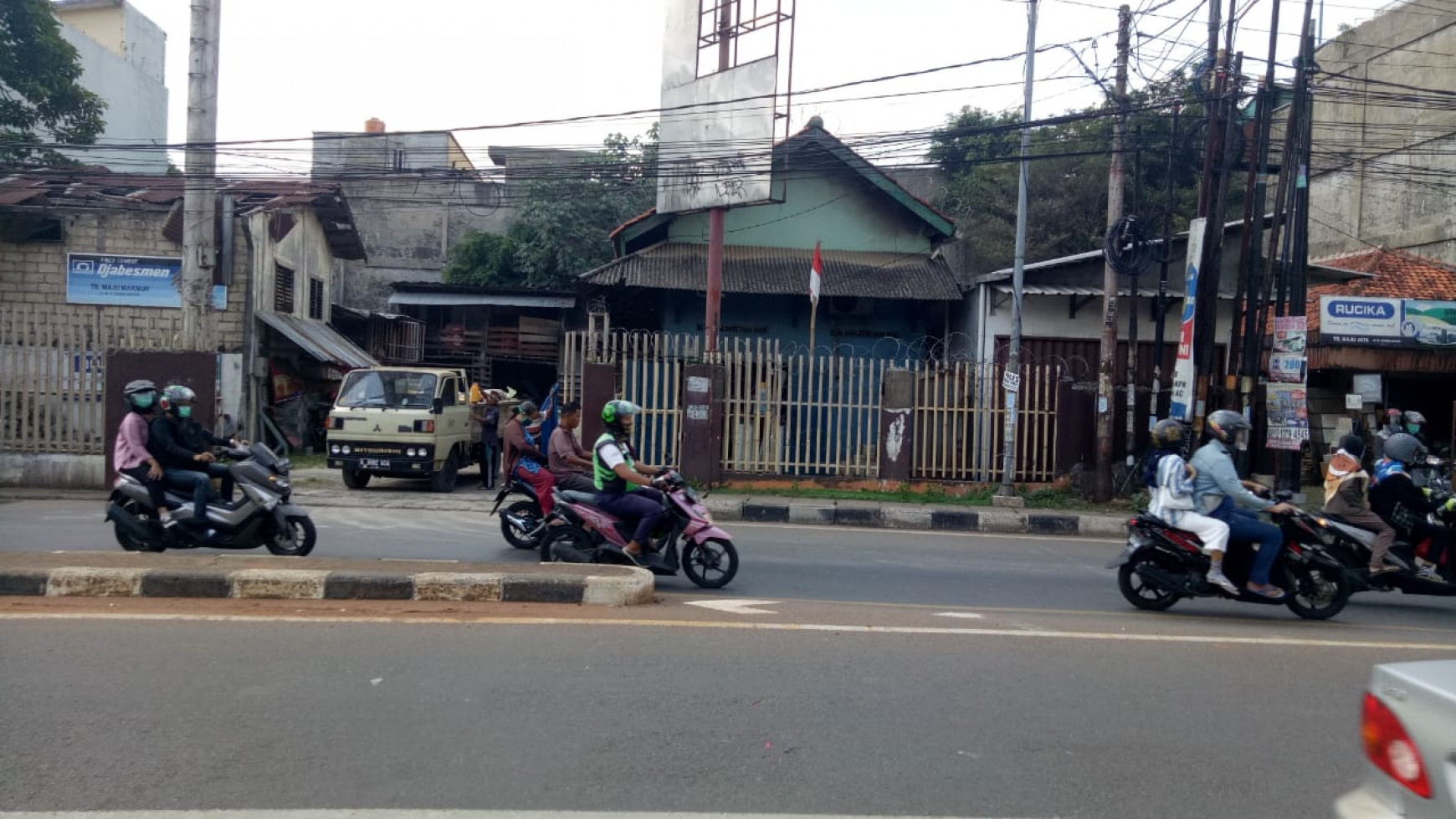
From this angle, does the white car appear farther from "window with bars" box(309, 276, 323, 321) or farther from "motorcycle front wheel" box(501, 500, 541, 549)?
"window with bars" box(309, 276, 323, 321)

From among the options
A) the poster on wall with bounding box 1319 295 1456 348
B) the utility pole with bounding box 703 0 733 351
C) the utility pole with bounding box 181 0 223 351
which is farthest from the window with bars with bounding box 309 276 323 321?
the poster on wall with bounding box 1319 295 1456 348

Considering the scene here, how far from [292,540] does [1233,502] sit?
712 cm

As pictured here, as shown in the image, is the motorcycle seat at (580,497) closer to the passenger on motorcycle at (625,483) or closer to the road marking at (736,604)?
the passenger on motorcycle at (625,483)

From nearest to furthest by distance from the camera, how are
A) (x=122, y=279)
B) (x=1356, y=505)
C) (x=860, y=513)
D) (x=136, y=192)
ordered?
1. (x=1356, y=505)
2. (x=860, y=513)
3. (x=122, y=279)
4. (x=136, y=192)

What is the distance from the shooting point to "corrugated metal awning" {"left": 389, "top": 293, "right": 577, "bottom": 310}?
23.3 metres

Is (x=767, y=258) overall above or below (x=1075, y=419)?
above

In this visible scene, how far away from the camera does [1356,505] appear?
7.55m

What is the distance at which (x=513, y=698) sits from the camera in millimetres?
4676

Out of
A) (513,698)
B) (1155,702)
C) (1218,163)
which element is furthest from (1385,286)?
(513,698)

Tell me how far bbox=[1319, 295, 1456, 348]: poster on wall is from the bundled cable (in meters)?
3.62

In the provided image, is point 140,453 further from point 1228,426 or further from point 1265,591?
point 1265,591

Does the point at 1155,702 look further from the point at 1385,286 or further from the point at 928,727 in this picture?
the point at 1385,286

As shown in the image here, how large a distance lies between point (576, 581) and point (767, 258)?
529 inches

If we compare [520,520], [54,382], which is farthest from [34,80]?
[520,520]
